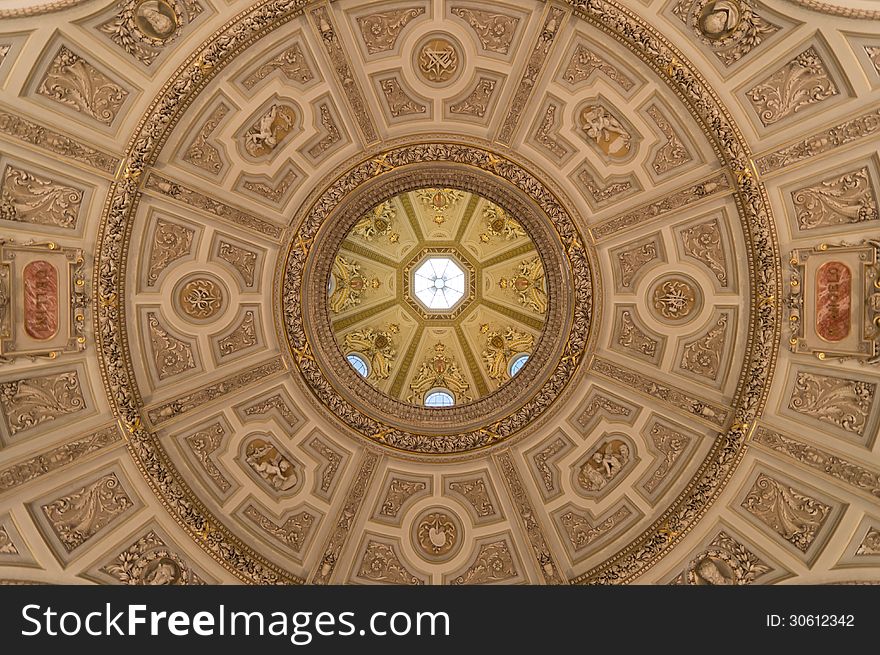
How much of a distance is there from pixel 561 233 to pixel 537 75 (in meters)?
3.63

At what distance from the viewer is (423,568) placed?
1555 centimetres

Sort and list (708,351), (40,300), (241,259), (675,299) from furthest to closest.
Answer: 1. (241,259)
2. (675,299)
3. (708,351)
4. (40,300)

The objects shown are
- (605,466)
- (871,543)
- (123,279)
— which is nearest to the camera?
(871,543)

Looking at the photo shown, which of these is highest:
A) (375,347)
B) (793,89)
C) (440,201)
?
(440,201)

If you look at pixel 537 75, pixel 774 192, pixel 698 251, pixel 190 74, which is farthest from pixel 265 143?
pixel 774 192

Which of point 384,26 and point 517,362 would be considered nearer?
point 384,26

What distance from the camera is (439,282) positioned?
24188 mm

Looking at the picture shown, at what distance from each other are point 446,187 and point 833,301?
893 centimetres

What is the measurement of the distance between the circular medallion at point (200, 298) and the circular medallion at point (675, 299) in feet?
34.2

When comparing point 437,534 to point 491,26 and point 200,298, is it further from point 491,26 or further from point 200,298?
point 491,26

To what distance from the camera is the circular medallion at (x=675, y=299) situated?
15113 mm

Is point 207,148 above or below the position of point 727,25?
above

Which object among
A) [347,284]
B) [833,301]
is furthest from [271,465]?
[833,301]

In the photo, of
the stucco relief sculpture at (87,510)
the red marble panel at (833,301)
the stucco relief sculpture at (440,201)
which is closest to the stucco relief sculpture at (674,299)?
the red marble panel at (833,301)
